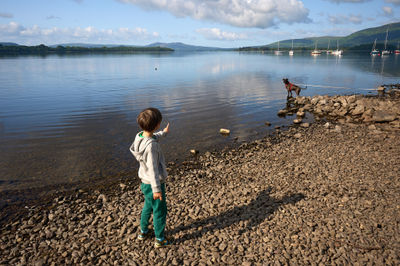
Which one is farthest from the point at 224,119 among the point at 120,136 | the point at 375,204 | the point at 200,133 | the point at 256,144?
the point at 375,204

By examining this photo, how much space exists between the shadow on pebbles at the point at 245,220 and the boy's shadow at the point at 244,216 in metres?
0.03

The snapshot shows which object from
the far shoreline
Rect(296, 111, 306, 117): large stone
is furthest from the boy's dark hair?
Rect(296, 111, 306, 117): large stone

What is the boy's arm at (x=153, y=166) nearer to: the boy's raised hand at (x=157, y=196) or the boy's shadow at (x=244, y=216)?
the boy's raised hand at (x=157, y=196)

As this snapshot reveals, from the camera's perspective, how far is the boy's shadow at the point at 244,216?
6418 mm

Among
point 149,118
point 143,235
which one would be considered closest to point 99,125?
point 143,235

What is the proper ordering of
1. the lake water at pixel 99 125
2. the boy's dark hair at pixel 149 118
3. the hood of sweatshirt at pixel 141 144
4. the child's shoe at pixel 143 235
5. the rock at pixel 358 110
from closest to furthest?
the boy's dark hair at pixel 149 118 < the hood of sweatshirt at pixel 141 144 < the child's shoe at pixel 143 235 < the lake water at pixel 99 125 < the rock at pixel 358 110

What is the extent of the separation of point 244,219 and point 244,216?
0.15 m

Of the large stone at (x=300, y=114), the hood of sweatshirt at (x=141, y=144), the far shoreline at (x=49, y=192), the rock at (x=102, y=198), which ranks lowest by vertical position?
the far shoreline at (x=49, y=192)

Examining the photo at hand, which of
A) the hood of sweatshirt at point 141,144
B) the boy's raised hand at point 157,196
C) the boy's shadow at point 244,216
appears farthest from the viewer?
the boy's shadow at point 244,216

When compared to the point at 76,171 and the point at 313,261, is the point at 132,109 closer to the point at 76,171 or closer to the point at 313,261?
the point at 76,171

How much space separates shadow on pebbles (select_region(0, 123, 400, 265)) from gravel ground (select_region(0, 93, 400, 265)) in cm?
2

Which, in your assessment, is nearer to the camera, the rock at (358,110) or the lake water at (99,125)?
the lake water at (99,125)

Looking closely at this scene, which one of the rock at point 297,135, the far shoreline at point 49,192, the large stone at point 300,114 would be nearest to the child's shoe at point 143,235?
the far shoreline at point 49,192

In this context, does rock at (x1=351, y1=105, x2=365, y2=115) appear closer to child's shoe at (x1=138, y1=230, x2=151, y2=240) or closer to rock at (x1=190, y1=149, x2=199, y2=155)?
rock at (x1=190, y1=149, x2=199, y2=155)
